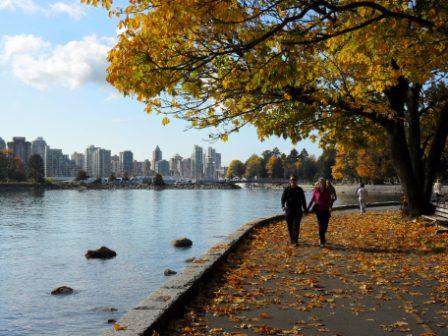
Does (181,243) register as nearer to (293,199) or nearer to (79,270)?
(79,270)

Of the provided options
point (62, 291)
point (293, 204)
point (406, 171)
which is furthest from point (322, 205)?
point (62, 291)

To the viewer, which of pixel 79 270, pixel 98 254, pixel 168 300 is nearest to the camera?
pixel 168 300

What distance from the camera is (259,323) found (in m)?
7.27

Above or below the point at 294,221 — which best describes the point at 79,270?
below

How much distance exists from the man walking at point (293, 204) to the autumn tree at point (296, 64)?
2.98 metres

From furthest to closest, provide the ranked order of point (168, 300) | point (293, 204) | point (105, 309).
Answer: point (105, 309) → point (293, 204) → point (168, 300)

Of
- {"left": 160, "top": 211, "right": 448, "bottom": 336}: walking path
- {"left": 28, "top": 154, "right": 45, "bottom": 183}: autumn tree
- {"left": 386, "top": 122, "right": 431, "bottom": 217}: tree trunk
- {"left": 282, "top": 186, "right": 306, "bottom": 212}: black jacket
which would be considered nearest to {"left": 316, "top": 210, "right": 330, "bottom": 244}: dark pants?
{"left": 160, "top": 211, "right": 448, "bottom": 336}: walking path

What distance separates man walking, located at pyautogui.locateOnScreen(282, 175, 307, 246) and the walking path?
45 centimetres

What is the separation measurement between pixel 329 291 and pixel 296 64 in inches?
167

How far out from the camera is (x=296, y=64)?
9.83 metres

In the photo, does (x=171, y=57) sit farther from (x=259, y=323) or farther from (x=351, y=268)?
(x=351, y=268)

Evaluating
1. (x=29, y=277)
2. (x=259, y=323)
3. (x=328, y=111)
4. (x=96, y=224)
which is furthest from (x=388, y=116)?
(x=96, y=224)

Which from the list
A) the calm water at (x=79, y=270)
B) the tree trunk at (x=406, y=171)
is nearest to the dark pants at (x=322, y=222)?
the calm water at (x=79, y=270)

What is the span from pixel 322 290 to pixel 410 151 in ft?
47.7
